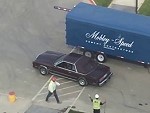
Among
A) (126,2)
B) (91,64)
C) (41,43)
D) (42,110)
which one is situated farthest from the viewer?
(126,2)

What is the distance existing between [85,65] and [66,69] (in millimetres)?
1105

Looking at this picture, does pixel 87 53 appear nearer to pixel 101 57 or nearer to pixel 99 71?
pixel 101 57

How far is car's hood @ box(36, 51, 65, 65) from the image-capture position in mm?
29239

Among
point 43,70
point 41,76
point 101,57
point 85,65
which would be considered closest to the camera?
point 85,65

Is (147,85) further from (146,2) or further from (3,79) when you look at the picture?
(146,2)

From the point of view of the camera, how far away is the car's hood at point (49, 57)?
29.2m

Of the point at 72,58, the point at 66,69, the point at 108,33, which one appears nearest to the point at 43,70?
the point at 66,69

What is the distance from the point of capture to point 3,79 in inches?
1141

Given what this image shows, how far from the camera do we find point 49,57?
29594mm

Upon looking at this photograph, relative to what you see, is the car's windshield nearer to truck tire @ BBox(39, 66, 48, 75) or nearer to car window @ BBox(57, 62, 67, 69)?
car window @ BBox(57, 62, 67, 69)

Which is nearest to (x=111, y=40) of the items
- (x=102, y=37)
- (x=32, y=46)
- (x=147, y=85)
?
(x=102, y=37)

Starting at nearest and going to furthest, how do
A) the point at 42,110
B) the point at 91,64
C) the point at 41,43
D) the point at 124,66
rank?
the point at 42,110, the point at 91,64, the point at 124,66, the point at 41,43

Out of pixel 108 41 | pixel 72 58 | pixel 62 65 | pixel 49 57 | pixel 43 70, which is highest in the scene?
pixel 108 41

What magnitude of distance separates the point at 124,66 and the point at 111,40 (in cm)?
193
